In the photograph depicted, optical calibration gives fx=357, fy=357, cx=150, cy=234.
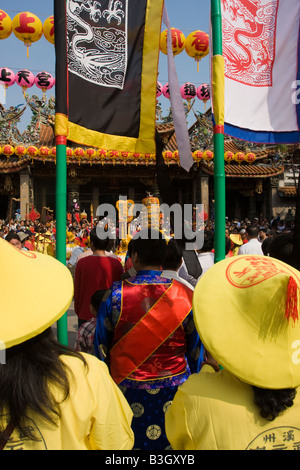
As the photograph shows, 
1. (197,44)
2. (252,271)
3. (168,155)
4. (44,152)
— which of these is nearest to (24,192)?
(44,152)

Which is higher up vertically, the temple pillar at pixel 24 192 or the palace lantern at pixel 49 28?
the palace lantern at pixel 49 28

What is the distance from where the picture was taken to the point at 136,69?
2.36 m

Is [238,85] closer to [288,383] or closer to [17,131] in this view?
[288,383]

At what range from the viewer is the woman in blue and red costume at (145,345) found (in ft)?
5.54

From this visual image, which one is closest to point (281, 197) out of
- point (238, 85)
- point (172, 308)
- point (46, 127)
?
point (46, 127)

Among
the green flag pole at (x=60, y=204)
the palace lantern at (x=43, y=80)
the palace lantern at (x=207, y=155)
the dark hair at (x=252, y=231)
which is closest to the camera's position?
the green flag pole at (x=60, y=204)

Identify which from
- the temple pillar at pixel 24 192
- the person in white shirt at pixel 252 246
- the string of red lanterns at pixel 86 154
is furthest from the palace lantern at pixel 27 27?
the temple pillar at pixel 24 192

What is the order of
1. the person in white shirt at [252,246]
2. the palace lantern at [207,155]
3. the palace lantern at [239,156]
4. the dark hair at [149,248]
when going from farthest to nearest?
the palace lantern at [239,156]
the palace lantern at [207,155]
the person in white shirt at [252,246]
the dark hair at [149,248]

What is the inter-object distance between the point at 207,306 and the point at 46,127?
58.3 feet

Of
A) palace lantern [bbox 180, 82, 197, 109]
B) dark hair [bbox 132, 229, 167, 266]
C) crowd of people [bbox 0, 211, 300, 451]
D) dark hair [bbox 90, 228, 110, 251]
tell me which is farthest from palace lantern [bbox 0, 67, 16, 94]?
crowd of people [bbox 0, 211, 300, 451]

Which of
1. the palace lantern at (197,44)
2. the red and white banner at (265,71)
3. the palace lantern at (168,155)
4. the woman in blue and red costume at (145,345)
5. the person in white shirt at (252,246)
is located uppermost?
the palace lantern at (197,44)

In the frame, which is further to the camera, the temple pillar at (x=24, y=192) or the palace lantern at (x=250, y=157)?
the palace lantern at (x=250, y=157)

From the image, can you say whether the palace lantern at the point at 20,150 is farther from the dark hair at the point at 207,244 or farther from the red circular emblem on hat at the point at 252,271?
the red circular emblem on hat at the point at 252,271

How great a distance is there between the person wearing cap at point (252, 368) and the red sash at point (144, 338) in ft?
2.28
